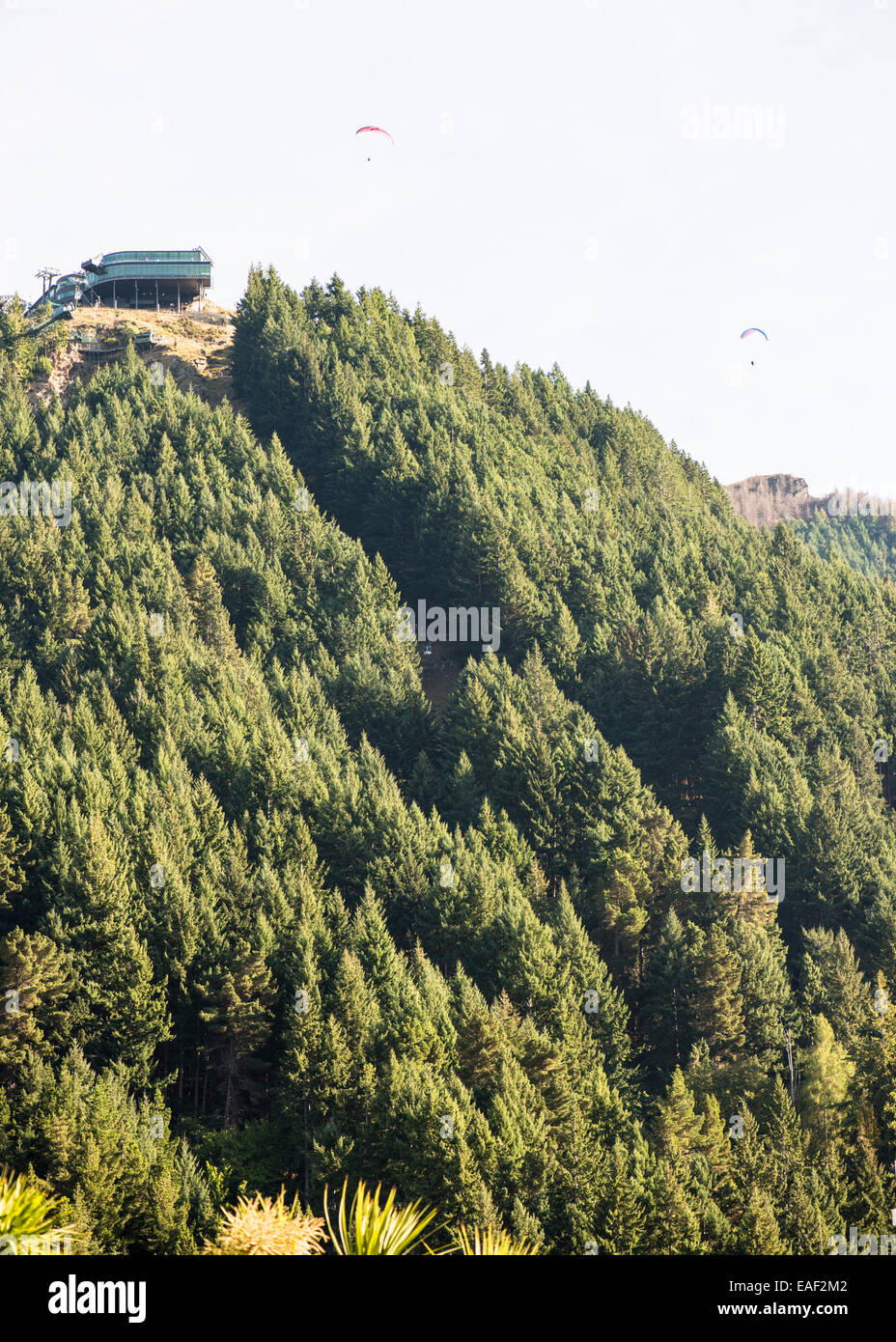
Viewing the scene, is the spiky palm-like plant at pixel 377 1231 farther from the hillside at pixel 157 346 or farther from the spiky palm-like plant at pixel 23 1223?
the hillside at pixel 157 346

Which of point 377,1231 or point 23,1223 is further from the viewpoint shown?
point 377,1231

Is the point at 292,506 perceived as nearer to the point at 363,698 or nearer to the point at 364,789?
the point at 363,698

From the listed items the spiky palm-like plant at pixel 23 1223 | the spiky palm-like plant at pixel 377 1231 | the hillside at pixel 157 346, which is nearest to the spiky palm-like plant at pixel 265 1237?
the spiky palm-like plant at pixel 377 1231

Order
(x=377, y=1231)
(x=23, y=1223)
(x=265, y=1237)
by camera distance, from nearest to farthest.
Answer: (x=23, y=1223) → (x=377, y=1231) → (x=265, y=1237)

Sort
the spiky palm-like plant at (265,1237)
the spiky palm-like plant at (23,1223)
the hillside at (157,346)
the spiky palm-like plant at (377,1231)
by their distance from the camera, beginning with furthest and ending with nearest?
the hillside at (157,346), the spiky palm-like plant at (265,1237), the spiky palm-like plant at (377,1231), the spiky palm-like plant at (23,1223)

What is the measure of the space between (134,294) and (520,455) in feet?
181

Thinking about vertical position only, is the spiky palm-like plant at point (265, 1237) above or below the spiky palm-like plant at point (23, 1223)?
below

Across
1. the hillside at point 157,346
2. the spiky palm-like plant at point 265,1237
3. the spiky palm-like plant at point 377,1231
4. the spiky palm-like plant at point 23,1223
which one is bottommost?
the spiky palm-like plant at point 265,1237

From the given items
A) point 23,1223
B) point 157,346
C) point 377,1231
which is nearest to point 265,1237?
point 377,1231

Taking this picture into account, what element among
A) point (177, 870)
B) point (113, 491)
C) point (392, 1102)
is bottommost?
point (392, 1102)

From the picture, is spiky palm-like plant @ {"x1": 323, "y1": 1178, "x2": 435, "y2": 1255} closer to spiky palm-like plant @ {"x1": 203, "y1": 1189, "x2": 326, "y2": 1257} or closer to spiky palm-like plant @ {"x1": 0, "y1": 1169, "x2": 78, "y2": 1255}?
spiky palm-like plant @ {"x1": 203, "y1": 1189, "x2": 326, "y2": 1257}

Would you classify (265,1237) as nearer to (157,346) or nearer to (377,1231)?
(377,1231)

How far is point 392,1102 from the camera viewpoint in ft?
169

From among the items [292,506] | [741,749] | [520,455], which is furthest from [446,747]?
[520,455]
